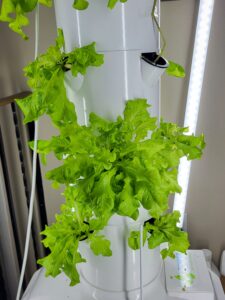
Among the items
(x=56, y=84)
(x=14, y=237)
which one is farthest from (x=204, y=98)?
(x=14, y=237)

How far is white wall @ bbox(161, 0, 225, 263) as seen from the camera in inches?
35.5

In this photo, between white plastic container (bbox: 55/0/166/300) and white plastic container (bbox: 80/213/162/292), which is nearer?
white plastic container (bbox: 55/0/166/300)

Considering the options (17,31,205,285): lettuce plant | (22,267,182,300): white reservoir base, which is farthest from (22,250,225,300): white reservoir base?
(17,31,205,285): lettuce plant

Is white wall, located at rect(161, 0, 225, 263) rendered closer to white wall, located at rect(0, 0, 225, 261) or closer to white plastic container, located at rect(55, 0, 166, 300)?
white wall, located at rect(0, 0, 225, 261)

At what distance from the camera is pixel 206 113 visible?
39.6 inches

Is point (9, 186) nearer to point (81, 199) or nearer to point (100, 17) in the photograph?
point (81, 199)

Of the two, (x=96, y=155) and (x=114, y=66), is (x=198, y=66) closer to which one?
(x=114, y=66)

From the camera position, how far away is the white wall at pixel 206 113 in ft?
2.96

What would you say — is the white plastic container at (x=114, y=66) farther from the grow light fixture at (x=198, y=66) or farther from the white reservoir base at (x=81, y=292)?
the grow light fixture at (x=198, y=66)

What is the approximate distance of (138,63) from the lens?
0.51 m

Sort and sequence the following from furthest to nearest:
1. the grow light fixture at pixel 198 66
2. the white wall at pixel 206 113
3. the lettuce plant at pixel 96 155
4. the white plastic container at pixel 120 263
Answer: the white wall at pixel 206 113
the grow light fixture at pixel 198 66
the white plastic container at pixel 120 263
the lettuce plant at pixel 96 155

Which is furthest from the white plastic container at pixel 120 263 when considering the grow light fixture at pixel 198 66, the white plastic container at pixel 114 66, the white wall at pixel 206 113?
the white wall at pixel 206 113

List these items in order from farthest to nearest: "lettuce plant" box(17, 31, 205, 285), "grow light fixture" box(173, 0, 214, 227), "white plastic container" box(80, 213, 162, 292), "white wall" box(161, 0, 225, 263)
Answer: "white wall" box(161, 0, 225, 263)
"grow light fixture" box(173, 0, 214, 227)
"white plastic container" box(80, 213, 162, 292)
"lettuce plant" box(17, 31, 205, 285)

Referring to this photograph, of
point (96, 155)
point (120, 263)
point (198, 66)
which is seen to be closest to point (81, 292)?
point (120, 263)
